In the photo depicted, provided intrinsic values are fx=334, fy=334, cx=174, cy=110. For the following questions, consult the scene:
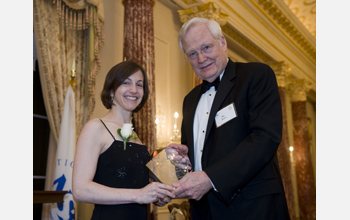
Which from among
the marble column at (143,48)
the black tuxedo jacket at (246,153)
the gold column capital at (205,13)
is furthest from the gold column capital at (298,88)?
the black tuxedo jacket at (246,153)

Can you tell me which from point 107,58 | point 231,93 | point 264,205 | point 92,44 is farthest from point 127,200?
point 107,58

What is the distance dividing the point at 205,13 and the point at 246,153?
19.5 ft

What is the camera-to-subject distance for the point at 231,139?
1972 mm

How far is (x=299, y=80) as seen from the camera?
13453mm

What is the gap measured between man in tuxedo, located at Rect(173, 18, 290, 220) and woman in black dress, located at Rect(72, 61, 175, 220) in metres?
0.26

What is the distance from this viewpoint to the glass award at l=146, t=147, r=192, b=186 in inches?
79.3

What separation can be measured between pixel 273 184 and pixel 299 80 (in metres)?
12.5

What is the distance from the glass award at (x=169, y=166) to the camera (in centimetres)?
201

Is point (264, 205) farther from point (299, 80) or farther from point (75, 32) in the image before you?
point (299, 80)

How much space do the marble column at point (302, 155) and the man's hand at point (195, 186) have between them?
40.3ft

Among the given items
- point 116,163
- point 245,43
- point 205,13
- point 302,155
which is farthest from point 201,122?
point 302,155

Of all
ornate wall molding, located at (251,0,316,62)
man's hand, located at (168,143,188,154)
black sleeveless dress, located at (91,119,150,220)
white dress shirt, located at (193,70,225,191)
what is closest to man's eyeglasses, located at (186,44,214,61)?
white dress shirt, located at (193,70,225,191)

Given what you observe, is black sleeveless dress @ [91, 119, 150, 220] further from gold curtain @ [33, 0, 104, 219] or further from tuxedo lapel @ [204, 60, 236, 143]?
gold curtain @ [33, 0, 104, 219]

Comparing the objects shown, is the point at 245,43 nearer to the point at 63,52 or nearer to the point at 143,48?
the point at 143,48
